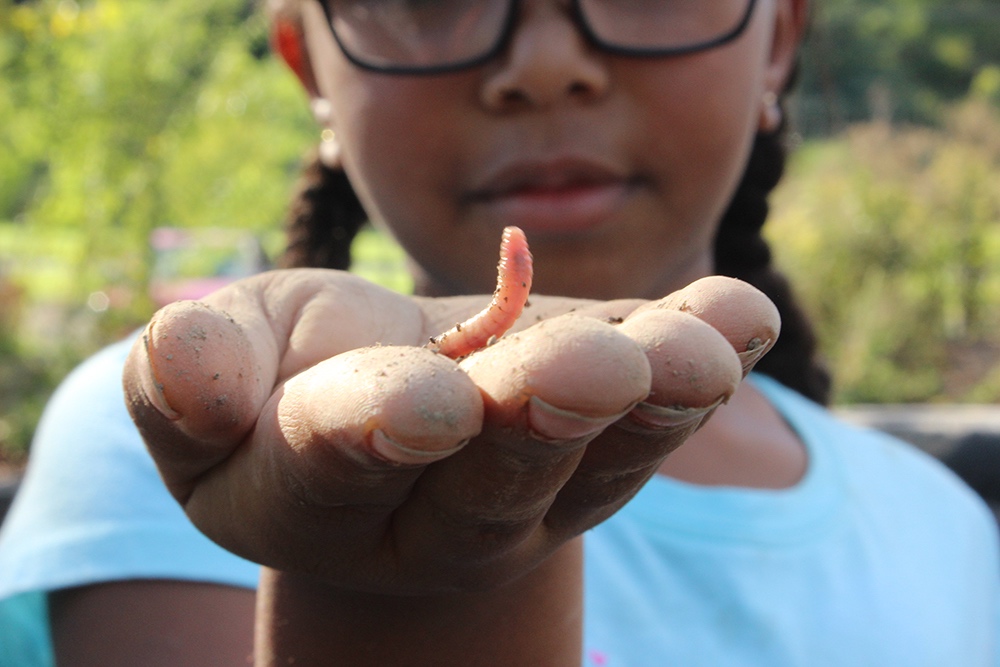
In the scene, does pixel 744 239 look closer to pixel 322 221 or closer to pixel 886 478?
pixel 886 478

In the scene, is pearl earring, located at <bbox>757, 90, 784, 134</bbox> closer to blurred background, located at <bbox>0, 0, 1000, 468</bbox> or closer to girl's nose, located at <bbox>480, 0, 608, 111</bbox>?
girl's nose, located at <bbox>480, 0, 608, 111</bbox>

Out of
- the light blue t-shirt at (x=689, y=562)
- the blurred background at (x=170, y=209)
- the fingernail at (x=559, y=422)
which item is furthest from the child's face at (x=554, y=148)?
the blurred background at (x=170, y=209)

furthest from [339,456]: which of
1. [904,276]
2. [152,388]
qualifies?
[904,276]

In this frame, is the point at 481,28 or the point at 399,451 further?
the point at 481,28

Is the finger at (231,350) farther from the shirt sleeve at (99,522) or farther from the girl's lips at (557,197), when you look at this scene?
the girl's lips at (557,197)

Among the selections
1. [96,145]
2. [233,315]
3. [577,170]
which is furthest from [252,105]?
[233,315]

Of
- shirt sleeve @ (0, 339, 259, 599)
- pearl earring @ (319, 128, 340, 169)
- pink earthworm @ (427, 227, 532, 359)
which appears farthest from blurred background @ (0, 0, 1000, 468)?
pink earthworm @ (427, 227, 532, 359)

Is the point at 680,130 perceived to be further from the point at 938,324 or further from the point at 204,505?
the point at 938,324

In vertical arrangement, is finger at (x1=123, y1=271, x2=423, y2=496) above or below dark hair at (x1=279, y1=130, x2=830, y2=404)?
above
